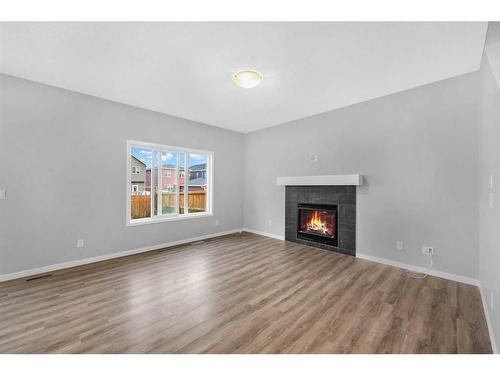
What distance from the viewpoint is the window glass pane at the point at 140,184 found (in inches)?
156

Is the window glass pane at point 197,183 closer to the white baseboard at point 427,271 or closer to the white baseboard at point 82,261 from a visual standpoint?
the white baseboard at point 82,261

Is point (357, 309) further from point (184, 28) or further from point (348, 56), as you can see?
point (184, 28)

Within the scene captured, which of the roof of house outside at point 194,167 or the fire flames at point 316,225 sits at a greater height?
the roof of house outside at point 194,167

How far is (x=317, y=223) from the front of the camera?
14.1 feet

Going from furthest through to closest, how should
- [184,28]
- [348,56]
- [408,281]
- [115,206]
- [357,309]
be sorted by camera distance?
[115,206] < [408,281] < [348,56] < [357,309] < [184,28]

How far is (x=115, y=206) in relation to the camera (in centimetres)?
367

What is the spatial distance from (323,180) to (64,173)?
14.0 ft

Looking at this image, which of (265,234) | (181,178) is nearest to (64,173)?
(181,178)

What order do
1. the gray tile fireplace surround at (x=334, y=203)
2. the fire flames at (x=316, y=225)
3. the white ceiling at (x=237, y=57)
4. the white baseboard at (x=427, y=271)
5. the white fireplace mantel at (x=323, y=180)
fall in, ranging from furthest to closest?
1. the fire flames at (x=316, y=225)
2. the gray tile fireplace surround at (x=334, y=203)
3. the white fireplace mantel at (x=323, y=180)
4. the white baseboard at (x=427, y=271)
5. the white ceiling at (x=237, y=57)

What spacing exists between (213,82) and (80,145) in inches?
91.4

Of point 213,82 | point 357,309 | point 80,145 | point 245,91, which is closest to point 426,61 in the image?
point 245,91

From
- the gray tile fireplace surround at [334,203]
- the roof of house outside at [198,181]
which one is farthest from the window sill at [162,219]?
the gray tile fireplace surround at [334,203]
